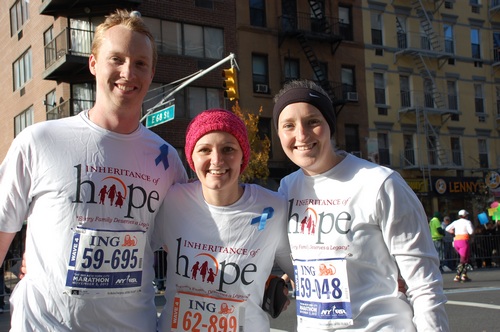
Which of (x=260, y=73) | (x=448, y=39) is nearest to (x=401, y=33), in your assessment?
(x=448, y=39)

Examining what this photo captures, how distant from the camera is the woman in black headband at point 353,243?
2.97 meters

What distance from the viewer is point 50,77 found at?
23.8 meters

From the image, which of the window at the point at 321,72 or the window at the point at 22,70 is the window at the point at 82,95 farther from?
the window at the point at 321,72

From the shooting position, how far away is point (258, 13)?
2809 cm

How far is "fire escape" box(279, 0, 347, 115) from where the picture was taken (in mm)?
28375

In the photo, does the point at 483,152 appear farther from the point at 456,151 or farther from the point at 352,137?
the point at 352,137

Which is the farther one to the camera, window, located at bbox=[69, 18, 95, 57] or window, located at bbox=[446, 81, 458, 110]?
window, located at bbox=[446, 81, 458, 110]

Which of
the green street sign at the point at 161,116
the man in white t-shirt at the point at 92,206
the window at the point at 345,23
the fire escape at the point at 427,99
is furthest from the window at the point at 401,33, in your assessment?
the man in white t-shirt at the point at 92,206

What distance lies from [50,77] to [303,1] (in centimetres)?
1296

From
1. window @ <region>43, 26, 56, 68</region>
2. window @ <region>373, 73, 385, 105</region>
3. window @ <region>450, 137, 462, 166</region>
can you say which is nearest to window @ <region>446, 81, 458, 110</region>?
window @ <region>450, 137, 462, 166</region>

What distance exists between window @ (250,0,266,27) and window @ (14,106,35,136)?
11127 mm

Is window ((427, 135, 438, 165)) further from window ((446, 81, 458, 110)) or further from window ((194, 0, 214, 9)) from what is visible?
window ((194, 0, 214, 9))

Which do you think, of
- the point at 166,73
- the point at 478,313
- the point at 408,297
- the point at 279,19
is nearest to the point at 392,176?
the point at 408,297

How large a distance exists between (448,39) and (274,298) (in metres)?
34.1
